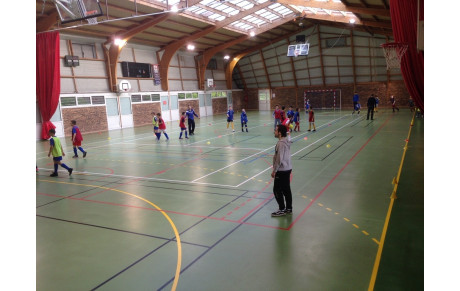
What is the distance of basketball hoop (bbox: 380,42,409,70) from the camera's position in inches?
443

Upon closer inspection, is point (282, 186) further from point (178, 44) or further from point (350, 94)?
point (350, 94)

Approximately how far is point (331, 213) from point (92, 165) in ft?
31.5

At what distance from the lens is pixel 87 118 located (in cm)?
2580

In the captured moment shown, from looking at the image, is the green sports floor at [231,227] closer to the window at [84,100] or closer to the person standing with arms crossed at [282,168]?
the person standing with arms crossed at [282,168]

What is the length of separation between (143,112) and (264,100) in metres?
20.5

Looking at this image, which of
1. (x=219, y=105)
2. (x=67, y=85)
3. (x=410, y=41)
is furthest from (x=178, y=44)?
(x=410, y=41)

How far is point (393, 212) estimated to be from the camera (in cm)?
645

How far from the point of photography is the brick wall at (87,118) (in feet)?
80.1

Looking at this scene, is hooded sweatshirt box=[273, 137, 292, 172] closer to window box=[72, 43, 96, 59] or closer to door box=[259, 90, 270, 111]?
window box=[72, 43, 96, 59]

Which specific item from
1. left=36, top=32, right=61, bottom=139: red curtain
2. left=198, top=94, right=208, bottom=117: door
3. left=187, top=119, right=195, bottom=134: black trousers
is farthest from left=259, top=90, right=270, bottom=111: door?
left=36, top=32, right=61, bottom=139: red curtain

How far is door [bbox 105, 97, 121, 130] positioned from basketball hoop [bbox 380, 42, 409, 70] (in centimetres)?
2231

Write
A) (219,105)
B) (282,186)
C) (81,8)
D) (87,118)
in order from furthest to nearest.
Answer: (219,105) → (87,118) → (81,8) → (282,186)

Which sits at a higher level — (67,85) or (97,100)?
(67,85)

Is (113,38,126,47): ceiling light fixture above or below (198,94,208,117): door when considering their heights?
above
